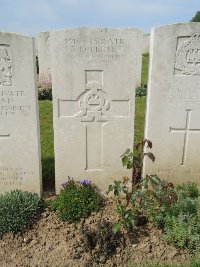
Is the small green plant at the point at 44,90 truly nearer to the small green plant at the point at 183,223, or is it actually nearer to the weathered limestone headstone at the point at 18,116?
the weathered limestone headstone at the point at 18,116

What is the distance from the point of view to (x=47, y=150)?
6.15 m

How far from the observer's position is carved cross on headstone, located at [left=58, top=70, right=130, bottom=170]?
4179 mm

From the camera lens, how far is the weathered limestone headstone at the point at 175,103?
4.05 m

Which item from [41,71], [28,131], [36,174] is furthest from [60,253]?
[41,71]

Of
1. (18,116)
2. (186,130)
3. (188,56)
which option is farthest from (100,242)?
(188,56)

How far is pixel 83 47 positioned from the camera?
4016 mm

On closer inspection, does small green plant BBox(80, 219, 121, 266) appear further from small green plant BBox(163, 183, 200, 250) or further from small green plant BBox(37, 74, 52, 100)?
small green plant BBox(37, 74, 52, 100)

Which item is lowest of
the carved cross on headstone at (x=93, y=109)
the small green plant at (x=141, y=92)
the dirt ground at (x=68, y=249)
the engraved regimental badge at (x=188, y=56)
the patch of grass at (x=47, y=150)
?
the dirt ground at (x=68, y=249)

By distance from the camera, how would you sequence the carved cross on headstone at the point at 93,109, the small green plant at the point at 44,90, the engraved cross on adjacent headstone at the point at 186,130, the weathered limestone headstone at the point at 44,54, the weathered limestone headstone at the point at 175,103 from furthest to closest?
1. the weathered limestone headstone at the point at 44,54
2. the small green plant at the point at 44,90
3. the engraved cross on adjacent headstone at the point at 186,130
4. the carved cross on headstone at the point at 93,109
5. the weathered limestone headstone at the point at 175,103

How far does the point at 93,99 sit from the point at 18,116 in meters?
1.03

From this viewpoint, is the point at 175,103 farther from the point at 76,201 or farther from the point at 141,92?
the point at 141,92

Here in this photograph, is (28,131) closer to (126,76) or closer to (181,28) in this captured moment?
(126,76)

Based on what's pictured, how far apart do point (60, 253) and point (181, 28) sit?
315 centimetres

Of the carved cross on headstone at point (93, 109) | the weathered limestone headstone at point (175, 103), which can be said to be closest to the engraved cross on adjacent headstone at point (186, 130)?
the weathered limestone headstone at point (175, 103)
